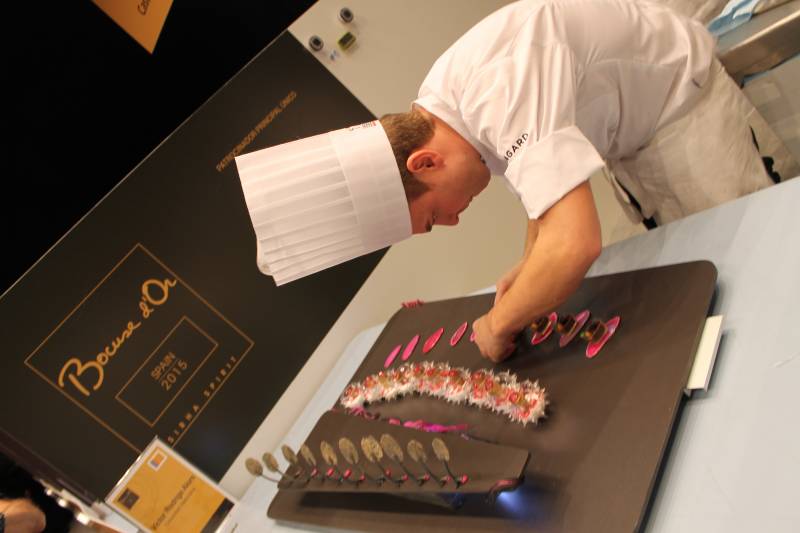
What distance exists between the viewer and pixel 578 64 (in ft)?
2.90

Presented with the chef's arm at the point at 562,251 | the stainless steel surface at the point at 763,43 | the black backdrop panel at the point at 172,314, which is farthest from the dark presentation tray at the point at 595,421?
the black backdrop panel at the point at 172,314

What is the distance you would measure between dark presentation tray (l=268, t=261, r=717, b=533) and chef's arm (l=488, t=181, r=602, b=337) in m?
0.12

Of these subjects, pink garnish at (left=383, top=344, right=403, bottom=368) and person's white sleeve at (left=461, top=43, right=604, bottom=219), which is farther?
pink garnish at (left=383, top=344, right=403, bottom=368)

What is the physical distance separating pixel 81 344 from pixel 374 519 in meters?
0.86

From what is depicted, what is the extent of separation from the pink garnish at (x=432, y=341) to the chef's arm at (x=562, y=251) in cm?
46

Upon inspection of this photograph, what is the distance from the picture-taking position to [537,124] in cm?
81

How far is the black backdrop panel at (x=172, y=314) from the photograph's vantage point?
54.7 inches

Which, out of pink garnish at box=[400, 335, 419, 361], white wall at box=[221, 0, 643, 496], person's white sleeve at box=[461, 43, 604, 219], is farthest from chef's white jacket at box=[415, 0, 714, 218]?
white wall at box=[221, 0, 643, 496]

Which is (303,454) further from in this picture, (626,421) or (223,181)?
(223,181)

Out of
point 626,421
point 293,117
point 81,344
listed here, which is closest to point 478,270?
point 293,117

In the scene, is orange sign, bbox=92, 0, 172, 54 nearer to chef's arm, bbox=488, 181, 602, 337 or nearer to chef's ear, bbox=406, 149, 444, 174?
chef's ear, bbox=406, 149, 444, 174

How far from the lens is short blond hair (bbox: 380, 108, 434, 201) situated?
0.94m

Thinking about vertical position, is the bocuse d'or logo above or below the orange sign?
below

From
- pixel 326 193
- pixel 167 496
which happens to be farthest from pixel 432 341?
pixel 167 496
